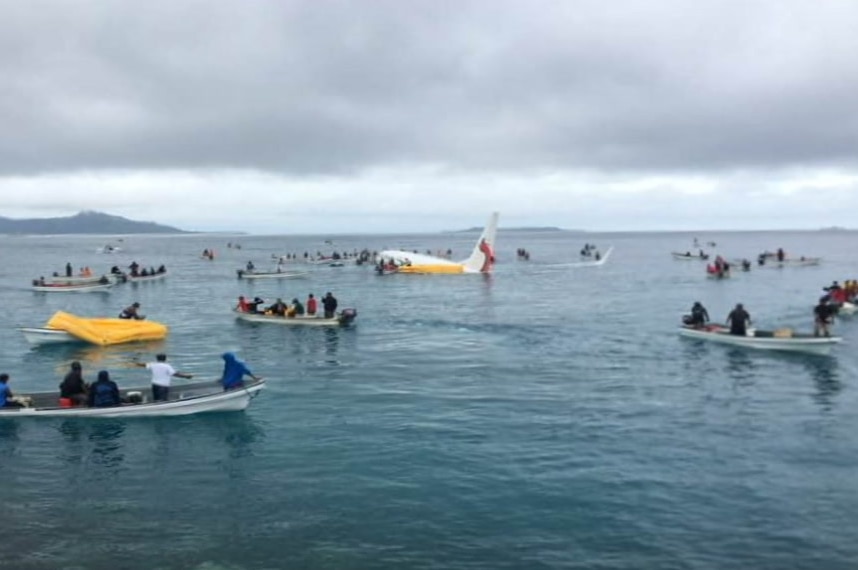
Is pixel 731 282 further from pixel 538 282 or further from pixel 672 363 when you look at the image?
pixel 672 363

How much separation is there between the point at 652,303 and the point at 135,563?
56435 mm

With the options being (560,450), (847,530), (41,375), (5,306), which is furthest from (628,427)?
(5,306)

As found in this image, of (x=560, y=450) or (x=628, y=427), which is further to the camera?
(x=628, y=427)

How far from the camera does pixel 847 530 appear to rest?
18.1 metres

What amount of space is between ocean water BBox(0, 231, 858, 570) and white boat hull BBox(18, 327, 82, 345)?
1.31 meters

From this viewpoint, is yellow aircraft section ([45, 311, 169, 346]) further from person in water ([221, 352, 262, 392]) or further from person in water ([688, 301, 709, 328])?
person in water ([688, 301, 709, 328])

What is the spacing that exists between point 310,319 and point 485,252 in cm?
5391

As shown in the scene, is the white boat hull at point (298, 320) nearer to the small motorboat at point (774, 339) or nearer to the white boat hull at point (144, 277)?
the small motorboat at point (774, 339)

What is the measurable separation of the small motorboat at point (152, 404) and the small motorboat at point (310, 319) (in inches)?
834

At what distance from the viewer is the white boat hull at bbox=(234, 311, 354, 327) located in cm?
5125

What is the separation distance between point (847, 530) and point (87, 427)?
74.0 feet

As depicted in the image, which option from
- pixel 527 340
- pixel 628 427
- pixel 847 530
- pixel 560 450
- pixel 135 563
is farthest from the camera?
pixel 527 340

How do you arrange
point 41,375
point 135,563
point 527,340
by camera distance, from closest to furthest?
1. point 135,563
2. point 41,375
3. point 527,340

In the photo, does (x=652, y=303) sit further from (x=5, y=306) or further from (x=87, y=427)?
(x=5, y=306)
